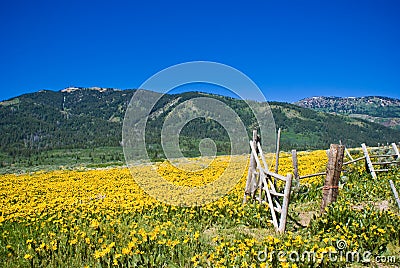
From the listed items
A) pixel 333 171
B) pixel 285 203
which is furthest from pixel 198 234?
pixel 333 171

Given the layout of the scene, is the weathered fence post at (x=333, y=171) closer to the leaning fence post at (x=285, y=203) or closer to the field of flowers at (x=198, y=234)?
the field of flowers at (x=198, y=234)

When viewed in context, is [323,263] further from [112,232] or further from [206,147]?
[206,147]

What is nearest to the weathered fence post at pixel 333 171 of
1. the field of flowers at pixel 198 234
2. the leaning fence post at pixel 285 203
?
the field of flowers at pixel 198 234

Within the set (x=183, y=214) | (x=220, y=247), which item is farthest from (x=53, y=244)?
(x=183, y=214)

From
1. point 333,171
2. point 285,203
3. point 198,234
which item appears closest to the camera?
point 198,234

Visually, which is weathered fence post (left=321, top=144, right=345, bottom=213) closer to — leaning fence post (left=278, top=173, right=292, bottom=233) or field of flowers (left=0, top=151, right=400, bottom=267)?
field of flowers (left=0, top=151, right=400, bottom=267)

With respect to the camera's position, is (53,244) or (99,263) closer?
(99,263)

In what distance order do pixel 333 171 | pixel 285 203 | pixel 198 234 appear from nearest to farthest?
pixel 198 234 < pixel 285 203 < pixel 333 171

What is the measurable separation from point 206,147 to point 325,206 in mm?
8861

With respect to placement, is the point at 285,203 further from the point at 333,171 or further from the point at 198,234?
the point at 198,234

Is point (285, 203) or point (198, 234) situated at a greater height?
point (285, 203)

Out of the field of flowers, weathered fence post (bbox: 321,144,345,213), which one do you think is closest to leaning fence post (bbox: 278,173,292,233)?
the field of flowers

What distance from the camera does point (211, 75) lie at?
13141 millimetres

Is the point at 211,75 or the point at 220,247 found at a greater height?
the point at 211,75
